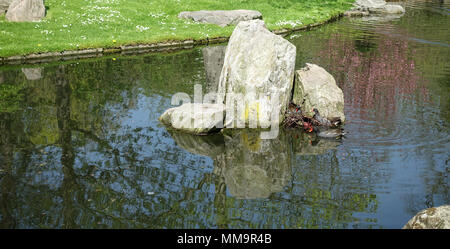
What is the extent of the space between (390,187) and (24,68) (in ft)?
58.1

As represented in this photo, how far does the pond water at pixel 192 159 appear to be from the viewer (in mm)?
11102

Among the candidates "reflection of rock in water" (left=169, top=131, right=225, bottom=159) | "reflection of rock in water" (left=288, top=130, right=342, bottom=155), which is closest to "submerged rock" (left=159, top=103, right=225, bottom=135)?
"reflection of rock in water" (left=169, top=131, right=225, bottom=159)

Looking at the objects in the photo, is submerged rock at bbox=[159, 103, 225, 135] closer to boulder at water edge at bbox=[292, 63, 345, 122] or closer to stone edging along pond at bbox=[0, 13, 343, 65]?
boulder at water edge at bbox=[292, 63, 345, 122]

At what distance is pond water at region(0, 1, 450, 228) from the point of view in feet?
36.4

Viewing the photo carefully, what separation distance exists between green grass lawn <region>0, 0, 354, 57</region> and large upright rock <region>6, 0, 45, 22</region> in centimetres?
52

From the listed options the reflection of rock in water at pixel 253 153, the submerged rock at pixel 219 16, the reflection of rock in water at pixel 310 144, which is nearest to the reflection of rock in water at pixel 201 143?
the reflection of rock in water at pixel 253 153

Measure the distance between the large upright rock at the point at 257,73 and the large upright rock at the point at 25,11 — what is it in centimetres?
1768

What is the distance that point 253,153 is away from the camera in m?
14.6

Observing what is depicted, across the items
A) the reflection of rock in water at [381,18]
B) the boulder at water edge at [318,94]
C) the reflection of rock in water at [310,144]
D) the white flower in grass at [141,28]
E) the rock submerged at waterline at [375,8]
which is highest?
the boulder at water edge at [318,94]

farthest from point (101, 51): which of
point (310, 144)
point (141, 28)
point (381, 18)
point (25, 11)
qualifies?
point (381, 18)

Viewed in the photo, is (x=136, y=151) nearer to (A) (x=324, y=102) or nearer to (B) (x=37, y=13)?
(A) (x=324, y=102)

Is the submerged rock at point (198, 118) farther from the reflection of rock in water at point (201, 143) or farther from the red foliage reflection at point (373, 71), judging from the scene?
the red foliage reflection at point (373, 71)

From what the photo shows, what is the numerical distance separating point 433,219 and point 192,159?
7063 mm

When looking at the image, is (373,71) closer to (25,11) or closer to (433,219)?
(433,219)
